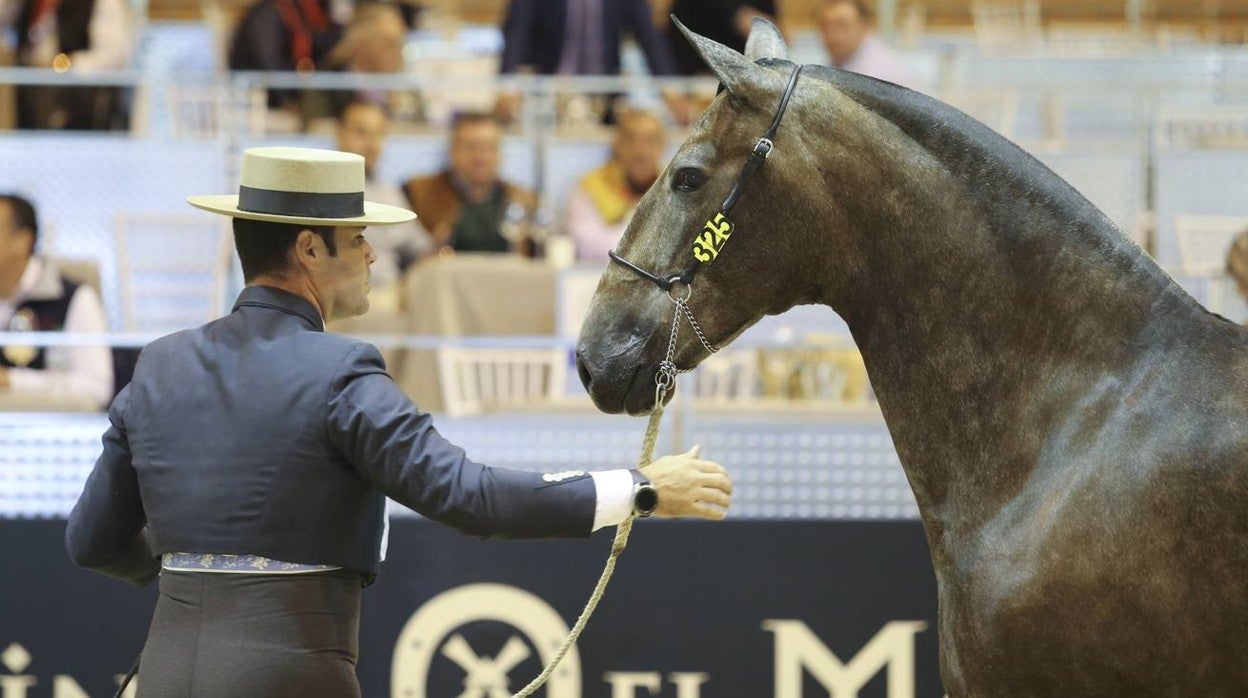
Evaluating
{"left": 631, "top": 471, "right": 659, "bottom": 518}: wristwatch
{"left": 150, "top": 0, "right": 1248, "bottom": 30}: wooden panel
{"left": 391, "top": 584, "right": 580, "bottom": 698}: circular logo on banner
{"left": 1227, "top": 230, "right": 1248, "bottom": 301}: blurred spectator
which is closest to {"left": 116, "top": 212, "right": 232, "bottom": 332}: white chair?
{"left": 391, "top": 584, "right": 580, "bottom": 698}: circular logo on banner

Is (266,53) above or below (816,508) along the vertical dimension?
above

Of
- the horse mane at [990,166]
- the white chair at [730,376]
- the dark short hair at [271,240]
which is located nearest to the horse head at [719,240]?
the horse mane at [990,166]

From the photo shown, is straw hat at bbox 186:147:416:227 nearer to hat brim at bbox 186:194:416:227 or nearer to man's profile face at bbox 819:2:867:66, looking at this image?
hat brim at bbox 186:194:416:227

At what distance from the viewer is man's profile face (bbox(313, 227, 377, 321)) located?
8.21 ft

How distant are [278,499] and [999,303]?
1227mm

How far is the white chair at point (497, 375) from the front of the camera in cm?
546

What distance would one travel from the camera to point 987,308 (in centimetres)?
244

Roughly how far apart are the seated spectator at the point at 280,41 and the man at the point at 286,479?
665 cm

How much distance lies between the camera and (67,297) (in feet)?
19.9

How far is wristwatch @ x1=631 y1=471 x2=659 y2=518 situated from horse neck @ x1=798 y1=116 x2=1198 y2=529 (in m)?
0.47

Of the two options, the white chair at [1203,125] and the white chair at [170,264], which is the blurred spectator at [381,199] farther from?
the white chair at [1203,125]

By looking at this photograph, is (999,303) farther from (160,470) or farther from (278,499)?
(160,470)

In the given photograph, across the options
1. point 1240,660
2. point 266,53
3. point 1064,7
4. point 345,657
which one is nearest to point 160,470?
point 345,657

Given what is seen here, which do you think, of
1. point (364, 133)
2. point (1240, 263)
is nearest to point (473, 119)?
point (364, 133)
